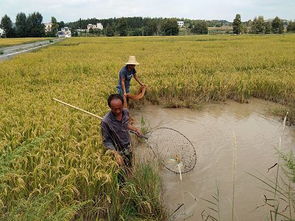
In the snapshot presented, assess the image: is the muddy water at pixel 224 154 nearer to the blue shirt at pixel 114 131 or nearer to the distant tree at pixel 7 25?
the blue shirt at pixel 114 131

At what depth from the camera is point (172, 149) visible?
4750 millimetres

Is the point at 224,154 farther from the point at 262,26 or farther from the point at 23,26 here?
the point at 23,26

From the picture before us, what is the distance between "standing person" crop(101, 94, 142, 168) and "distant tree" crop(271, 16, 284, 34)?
252ft

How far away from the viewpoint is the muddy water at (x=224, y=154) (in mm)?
3451

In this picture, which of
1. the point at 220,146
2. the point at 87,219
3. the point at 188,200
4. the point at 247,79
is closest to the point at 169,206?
the point at 188,200

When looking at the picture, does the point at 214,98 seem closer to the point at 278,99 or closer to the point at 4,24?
the point at 278,99

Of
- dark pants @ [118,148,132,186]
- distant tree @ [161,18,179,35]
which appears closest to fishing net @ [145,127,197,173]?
dark pants @ [118,148,132,186]

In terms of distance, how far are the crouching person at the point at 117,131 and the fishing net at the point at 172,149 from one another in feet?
1.65

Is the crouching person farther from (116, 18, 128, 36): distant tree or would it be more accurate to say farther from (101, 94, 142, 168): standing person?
(116, 18, 128, 36): distant tree

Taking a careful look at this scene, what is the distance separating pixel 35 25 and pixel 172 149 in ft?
270

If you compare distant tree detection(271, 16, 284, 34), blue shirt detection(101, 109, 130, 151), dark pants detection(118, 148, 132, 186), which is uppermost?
distant tree detection(271, 16, 284, 34)

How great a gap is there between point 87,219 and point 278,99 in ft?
19.8

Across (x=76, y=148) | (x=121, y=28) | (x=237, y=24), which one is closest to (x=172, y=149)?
(x=76, y=148)

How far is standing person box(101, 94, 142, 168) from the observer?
11.1 ft
